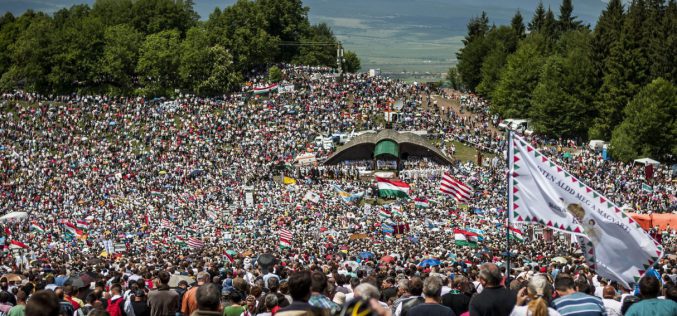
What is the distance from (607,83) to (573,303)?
62670 millimetres

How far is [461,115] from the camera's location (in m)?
75.8

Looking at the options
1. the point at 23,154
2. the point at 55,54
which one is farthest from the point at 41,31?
the point at 23,154

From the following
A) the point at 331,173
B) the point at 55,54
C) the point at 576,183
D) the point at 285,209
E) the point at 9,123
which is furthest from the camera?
the point at 55,54

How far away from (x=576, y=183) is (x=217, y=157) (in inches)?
2087

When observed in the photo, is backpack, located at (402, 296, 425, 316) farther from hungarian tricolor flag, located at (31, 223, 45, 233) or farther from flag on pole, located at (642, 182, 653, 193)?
hungarian tricolor flag, located at (31, 223, 45, 233)

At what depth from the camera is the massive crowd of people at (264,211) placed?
13.7 m

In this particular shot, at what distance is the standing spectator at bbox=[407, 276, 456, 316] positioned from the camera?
1087 cm

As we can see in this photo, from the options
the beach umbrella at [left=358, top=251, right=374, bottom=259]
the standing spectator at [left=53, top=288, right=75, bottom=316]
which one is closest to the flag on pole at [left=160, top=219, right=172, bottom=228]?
the beach umbrella at [left=358, top=251, right=374, bottom=259]

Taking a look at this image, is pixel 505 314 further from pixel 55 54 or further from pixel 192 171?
pixel 55 54

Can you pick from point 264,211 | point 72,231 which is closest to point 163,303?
point 72,231

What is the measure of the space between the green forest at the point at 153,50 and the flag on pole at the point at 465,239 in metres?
49.1

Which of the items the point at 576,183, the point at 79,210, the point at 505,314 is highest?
the point at 576,183

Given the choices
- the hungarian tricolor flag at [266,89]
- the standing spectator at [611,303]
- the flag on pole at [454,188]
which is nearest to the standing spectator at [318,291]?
the standing spectator at [611,303]

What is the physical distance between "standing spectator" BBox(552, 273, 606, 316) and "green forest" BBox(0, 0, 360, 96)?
71873 mm
